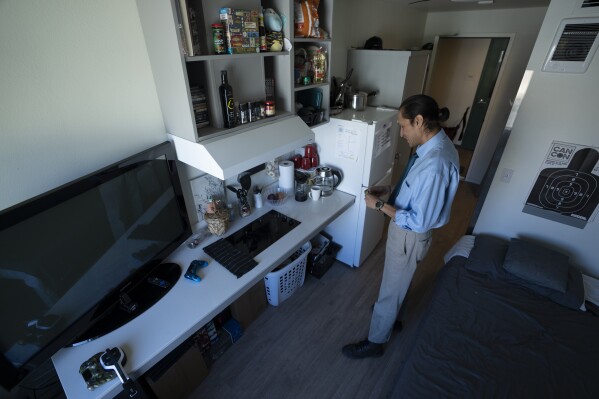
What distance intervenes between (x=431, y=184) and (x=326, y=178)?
3.32 ft

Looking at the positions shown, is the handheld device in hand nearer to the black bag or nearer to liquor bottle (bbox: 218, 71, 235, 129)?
liquor bottle (bbox: 218, 71, 235, 129)

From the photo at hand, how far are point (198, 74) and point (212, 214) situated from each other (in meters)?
0.79

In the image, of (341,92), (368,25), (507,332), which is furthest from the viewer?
(368,25)

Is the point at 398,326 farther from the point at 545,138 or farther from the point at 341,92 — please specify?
the point at 341,92

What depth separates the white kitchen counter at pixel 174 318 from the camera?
1078mm

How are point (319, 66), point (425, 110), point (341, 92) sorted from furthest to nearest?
point (341, 92) < point (319, 66) < point (425, 110)

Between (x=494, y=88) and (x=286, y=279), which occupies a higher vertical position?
(x=494, y=88)

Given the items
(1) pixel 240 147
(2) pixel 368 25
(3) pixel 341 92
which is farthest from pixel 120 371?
(2) pixel 368 25

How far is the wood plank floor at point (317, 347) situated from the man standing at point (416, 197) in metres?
0.31

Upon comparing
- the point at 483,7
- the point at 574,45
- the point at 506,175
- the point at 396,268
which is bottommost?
the point at 396,268

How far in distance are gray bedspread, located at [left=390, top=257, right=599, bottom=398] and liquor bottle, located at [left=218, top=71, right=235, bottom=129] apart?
150cm

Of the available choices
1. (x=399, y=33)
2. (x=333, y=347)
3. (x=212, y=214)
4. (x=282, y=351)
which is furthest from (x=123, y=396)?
(x=399, y=33)

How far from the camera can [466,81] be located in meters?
5.01

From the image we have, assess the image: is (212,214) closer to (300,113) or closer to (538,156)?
(300,113)
